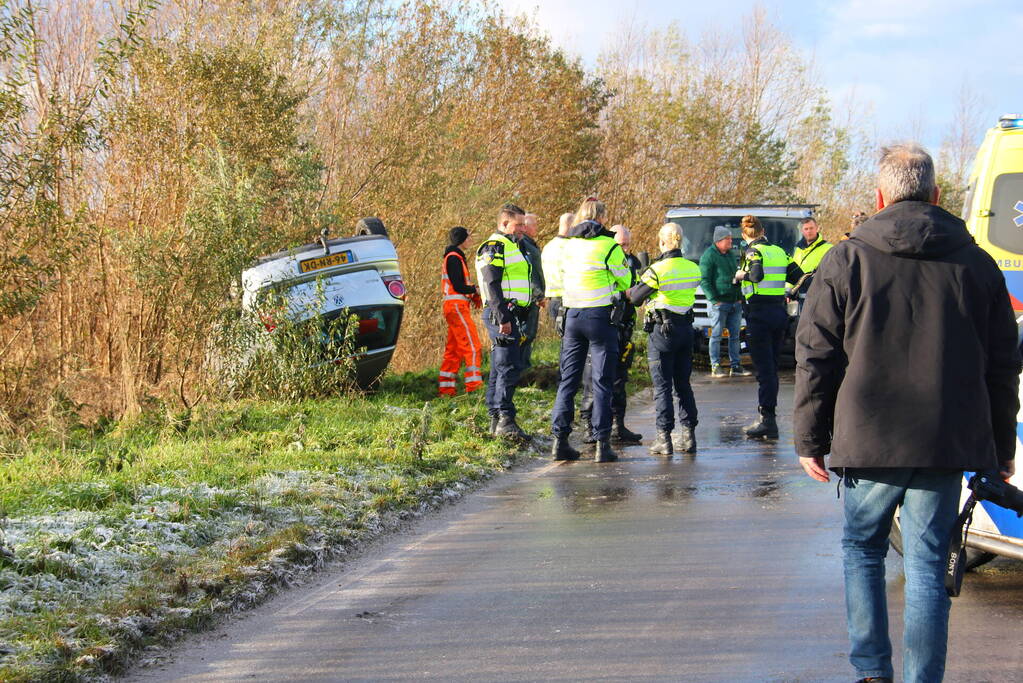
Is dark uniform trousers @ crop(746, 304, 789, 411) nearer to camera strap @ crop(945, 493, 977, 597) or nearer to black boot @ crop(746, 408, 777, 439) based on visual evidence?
black boot @ crop(746, 408, 777, 439)

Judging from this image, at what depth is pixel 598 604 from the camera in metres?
5.65

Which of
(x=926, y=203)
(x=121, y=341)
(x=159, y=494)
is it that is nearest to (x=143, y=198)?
(x=121, y=341)

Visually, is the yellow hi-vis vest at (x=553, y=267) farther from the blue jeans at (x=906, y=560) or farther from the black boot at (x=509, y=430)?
the blue jeans at (x=906, y=560)

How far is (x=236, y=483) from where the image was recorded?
8016 mm

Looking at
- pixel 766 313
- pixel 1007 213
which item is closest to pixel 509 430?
pixel 766 313

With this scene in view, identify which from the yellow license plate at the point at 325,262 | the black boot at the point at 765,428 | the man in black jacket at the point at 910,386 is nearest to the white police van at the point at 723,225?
the black boot at the point at 765,428

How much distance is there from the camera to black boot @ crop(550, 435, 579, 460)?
1012 cm

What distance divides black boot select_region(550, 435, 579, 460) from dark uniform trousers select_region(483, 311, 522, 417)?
72 cm

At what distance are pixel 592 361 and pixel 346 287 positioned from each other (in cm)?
323

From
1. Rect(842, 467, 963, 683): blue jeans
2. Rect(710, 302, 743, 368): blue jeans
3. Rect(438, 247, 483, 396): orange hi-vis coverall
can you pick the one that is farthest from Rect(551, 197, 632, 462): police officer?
Rect(710, 302, 743, 368): blue jeans

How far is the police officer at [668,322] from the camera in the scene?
401 inches

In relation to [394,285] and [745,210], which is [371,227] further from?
[745,210]

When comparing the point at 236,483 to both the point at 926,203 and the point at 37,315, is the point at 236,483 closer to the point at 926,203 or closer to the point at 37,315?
the point at 37,315

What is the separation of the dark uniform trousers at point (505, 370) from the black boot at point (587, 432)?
72 centimetres
